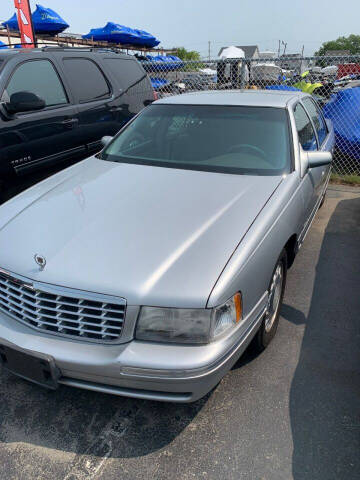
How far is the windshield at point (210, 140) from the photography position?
298 cm

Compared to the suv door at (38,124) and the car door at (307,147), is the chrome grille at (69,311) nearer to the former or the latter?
the car door at (307,147)

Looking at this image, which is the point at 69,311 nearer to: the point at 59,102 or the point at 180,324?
the point at 180,324

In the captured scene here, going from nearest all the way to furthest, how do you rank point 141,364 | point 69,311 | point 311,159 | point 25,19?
point 141,364 < point 69,311 < point 311,159 < point 25,19

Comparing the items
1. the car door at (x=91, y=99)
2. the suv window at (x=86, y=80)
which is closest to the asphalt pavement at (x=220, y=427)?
the car door at (x=91, y=99)

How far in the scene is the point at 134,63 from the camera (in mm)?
5887

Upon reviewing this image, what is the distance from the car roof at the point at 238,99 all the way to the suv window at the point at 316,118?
25 cm

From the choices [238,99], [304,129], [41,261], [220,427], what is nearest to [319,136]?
[304,129]

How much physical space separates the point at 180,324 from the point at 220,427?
748 mm

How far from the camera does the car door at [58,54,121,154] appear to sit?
4777 mm

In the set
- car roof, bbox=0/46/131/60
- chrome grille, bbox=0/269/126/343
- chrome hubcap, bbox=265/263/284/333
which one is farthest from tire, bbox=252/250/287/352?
car roof, bbox=0/46/131/60

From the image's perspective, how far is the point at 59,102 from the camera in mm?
4602

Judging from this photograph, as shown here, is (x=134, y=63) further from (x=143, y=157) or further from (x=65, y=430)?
(x=65, y=430)

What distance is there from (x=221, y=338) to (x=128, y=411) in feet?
2.67

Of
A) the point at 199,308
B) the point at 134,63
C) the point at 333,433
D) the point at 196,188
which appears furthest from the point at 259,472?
the point at 134,63
